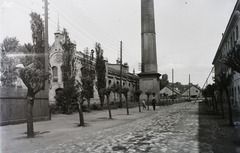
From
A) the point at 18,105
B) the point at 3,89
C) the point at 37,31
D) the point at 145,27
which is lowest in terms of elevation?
the point at 18,105

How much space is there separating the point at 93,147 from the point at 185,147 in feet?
9.27

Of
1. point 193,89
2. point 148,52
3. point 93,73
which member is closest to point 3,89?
point 93,73

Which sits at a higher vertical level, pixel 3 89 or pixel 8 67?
pixel 8 67

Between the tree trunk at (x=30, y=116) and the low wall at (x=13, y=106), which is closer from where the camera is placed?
the tree trunk at (x=30, y=116)

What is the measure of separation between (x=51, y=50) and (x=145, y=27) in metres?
18.3

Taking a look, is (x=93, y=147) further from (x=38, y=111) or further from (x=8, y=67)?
(x=8, y=67)

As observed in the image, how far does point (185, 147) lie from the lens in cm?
749

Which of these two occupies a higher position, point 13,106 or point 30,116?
point 13,106

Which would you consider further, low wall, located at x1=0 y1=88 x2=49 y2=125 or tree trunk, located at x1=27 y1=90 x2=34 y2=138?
low wall, located at x1=0 y1=88 x2=49 y2=125

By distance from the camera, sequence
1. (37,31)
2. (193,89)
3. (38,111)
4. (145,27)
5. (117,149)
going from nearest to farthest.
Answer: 1. (117,149)
2. (38,111)
3. (37,31)
4. (145,27)
5. (193,89)

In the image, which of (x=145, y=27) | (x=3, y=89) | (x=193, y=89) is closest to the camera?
(x=3, y=89)

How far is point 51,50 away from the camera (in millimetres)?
35594

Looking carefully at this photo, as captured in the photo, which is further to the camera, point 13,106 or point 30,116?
point 13,106

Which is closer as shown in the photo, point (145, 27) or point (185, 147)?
point (185, 147)
